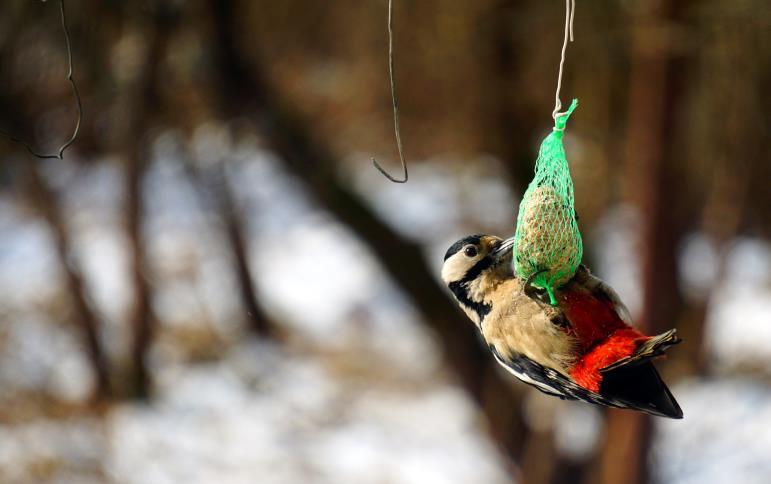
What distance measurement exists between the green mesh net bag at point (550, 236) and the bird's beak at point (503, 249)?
6 centimetres

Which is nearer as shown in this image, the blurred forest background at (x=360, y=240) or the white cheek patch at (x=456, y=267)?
the white cheek patch at (x=456, y=267)

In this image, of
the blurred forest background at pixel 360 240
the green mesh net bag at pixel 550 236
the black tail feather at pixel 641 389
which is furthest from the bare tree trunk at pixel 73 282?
the black tail feather at pixel 641 389

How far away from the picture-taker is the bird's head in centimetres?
200

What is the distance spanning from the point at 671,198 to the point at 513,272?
2.43m

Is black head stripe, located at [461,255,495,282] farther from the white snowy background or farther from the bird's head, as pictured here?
the white snowy background

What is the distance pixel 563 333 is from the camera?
1.77m

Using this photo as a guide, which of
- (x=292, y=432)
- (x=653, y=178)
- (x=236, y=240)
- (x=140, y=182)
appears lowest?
(x=292, y=432)

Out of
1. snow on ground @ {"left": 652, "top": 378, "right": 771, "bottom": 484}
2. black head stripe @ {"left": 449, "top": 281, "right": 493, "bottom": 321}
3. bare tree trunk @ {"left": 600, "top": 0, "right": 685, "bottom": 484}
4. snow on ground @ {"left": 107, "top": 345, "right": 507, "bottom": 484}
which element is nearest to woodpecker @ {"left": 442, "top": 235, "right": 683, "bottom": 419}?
black head stripe @ {"left": 449, "top": 281, "right": 493, "bottom": 321}

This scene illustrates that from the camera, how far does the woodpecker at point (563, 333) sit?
1610mm

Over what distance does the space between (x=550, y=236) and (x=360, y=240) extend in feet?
10.9

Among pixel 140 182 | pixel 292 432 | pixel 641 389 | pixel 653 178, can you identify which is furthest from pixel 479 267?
pixel 292 432

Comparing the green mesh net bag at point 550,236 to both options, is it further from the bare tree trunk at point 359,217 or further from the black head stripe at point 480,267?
the bare tree trunk at point 359,217

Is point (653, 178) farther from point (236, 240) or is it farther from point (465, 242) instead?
point (236, 240)

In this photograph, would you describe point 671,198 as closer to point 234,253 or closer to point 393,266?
point 393,266
